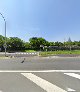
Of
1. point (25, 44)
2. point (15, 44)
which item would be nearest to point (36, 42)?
point (25, 44)

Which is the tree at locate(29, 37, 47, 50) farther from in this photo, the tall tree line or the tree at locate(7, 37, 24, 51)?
the tree at locate(7, 37, 24, 51)

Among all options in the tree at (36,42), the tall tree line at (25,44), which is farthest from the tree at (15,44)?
the tree at (36,42)

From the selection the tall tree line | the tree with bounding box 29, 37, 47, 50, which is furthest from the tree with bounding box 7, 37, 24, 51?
the tree with bounding box 29, 37, 47, 50

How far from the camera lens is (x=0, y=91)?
9.03 meters

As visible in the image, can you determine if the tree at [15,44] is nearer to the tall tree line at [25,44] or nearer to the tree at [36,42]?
the tall tree line at [25,44]

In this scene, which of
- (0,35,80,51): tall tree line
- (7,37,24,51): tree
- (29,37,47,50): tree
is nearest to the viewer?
(0,35,80,51): tall tree line

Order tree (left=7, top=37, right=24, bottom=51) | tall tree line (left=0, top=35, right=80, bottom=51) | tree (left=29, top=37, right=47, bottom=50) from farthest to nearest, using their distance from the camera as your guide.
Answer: tree (left=29, top=37, right=47, bottom=50), tree (left=7, top=37, right=24, bottom=51), tall tree line (left=0, top=35, right=80, bottom=51)

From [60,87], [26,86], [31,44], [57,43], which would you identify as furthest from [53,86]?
[57,43]

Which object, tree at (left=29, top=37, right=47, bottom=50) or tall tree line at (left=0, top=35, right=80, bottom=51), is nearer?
tall tree line at (left=0, top=35, right=80, bottom=51)

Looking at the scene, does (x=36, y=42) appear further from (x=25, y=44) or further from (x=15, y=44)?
(x=15, y=44)

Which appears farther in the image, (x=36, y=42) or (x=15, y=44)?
(x=36, y=42)

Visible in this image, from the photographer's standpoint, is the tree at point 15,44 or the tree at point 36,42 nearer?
the tree at point 15,44

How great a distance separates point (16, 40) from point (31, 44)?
1413 cm

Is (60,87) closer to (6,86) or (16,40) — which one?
(6,86)
